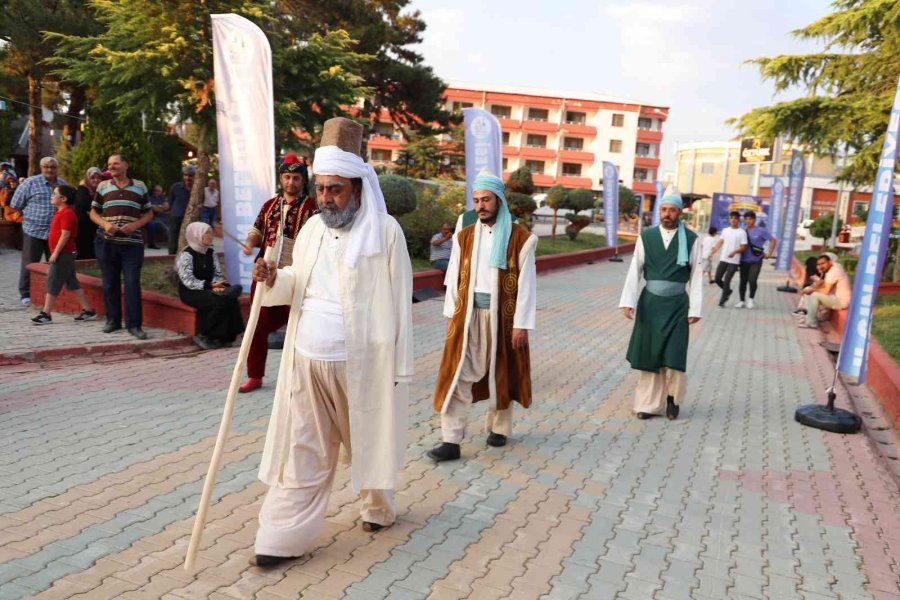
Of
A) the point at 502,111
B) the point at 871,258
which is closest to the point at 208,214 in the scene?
the point at 871,258

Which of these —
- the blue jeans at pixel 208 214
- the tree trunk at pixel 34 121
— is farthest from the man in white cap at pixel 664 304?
the tree trunk at pixel 34 121

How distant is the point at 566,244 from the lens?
92.9 feet

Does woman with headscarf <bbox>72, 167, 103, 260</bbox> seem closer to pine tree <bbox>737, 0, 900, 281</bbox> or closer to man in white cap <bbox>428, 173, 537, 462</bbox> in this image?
man in white cap <bbox>428, 173, 537, 462</bbox>

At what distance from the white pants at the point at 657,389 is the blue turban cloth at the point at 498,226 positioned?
2100 millimetres

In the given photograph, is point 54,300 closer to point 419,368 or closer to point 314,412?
point 419,368

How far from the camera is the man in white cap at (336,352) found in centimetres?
347

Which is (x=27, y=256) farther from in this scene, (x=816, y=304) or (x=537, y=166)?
(x=537, y=166)

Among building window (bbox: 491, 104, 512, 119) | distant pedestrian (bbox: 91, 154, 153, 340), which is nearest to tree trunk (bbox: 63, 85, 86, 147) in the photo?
distant pedestrian (bbox: 91, 154, 153, 340)

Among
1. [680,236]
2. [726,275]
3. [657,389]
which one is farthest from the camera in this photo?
[726,275]

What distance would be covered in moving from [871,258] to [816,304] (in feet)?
22.2

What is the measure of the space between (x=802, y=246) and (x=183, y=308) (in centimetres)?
3533

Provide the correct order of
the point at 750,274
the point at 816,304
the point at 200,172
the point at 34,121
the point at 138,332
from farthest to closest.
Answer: the point at 34,121, the point at 750,274, the point at 816,304, the point at 200,172, the point at 138,332

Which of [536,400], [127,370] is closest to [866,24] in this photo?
[536,400]

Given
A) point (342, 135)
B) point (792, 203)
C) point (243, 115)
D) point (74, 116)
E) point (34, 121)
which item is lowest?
point (792, 203)
